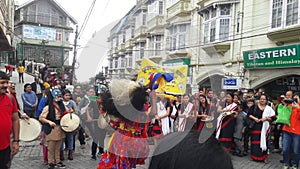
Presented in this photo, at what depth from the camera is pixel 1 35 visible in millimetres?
11805

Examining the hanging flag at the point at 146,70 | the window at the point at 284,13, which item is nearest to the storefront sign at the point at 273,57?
the window at the point at 284,13

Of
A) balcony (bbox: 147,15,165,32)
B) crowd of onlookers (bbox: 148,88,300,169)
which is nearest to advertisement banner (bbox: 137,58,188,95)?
balcony (bbox: 147,15,165,32)

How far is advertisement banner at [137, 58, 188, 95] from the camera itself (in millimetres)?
2163

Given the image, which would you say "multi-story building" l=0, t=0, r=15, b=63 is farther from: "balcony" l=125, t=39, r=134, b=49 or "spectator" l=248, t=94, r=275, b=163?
"spectator" l=248, t=94, r=275, b=163

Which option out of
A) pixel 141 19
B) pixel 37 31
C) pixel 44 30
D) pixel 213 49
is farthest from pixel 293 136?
pixel 37 31

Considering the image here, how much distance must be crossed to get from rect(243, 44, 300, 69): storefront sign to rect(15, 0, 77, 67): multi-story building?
6.65m

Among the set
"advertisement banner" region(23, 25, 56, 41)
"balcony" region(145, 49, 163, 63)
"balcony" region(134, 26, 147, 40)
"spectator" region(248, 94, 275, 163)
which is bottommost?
"spectator" region(248, 94, 275, 163)

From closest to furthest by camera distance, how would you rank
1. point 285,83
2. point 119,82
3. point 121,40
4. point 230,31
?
point 119,82 < point 121,40 < point 285,83 < point 230,31

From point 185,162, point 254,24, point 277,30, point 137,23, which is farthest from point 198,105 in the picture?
point 254,24

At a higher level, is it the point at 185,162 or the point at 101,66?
the point at 101,66

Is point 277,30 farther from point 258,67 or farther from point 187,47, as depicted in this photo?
point 187,47

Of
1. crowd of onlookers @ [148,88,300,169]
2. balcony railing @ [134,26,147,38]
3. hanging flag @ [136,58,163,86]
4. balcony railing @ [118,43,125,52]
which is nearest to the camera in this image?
hanging flag @ [136,58,163,86]

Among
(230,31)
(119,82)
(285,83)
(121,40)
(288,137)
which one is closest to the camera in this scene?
(119,82)

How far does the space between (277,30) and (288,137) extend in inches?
206
